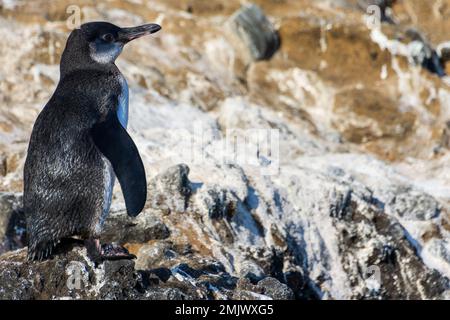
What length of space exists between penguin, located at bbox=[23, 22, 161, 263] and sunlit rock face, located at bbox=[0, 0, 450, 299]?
0.23 metres

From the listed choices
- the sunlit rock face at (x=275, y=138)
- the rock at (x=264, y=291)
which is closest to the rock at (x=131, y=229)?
the sunlit rock face at (x=275, y=138)

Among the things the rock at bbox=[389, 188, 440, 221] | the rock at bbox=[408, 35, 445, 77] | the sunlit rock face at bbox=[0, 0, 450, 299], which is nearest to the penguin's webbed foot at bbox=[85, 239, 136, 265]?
the sunlit rock face at bbox=[0, 0, 450, 299]

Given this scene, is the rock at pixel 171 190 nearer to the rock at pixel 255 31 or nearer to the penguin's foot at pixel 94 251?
the penguin's foot at pixel 94 251

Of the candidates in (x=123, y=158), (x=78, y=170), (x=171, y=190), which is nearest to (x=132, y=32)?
(x=123, y=158)

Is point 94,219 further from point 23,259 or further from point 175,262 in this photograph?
point 175,262

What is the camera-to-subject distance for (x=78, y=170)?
24.9 ft

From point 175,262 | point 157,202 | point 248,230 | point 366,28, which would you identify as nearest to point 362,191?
point 248,230

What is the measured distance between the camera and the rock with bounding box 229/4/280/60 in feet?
55.3

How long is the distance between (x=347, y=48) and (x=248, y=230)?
6636mm

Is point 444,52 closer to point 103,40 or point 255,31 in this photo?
point 255,31

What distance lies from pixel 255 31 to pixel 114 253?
9762 millimetres
